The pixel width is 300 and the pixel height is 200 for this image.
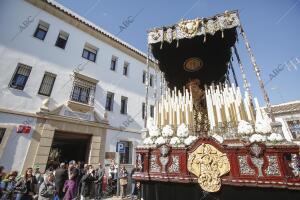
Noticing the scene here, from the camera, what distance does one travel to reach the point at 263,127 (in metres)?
3.59

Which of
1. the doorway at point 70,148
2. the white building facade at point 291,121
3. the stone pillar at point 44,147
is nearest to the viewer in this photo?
the stone pillar at point 44,147

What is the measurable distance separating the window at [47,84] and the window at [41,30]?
106 inches

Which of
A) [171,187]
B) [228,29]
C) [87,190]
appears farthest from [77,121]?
[228,29]

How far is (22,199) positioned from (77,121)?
5.83m

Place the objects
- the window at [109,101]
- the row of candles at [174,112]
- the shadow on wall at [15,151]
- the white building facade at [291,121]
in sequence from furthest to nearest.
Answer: the white building facade at [291,121] → the window at [109,101] → the shadow on wall at [15,151] → the row of candles at [174,112]

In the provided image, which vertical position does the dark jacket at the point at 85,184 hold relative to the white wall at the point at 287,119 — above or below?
below

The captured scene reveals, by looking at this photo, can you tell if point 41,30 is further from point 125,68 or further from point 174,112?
point 174,112

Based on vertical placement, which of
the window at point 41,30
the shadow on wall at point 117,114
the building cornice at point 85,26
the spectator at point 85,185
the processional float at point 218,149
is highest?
the building cornice at point 85,26

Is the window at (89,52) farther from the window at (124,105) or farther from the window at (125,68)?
the window at (124,105)

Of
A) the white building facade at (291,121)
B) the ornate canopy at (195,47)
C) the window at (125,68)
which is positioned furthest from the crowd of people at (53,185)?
the white building facade at (291,121)

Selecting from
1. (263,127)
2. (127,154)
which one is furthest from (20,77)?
(263,127)

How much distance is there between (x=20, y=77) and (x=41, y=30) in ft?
12.8

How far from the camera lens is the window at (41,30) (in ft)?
36.4

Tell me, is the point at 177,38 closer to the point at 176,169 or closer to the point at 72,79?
the point at 176,169
